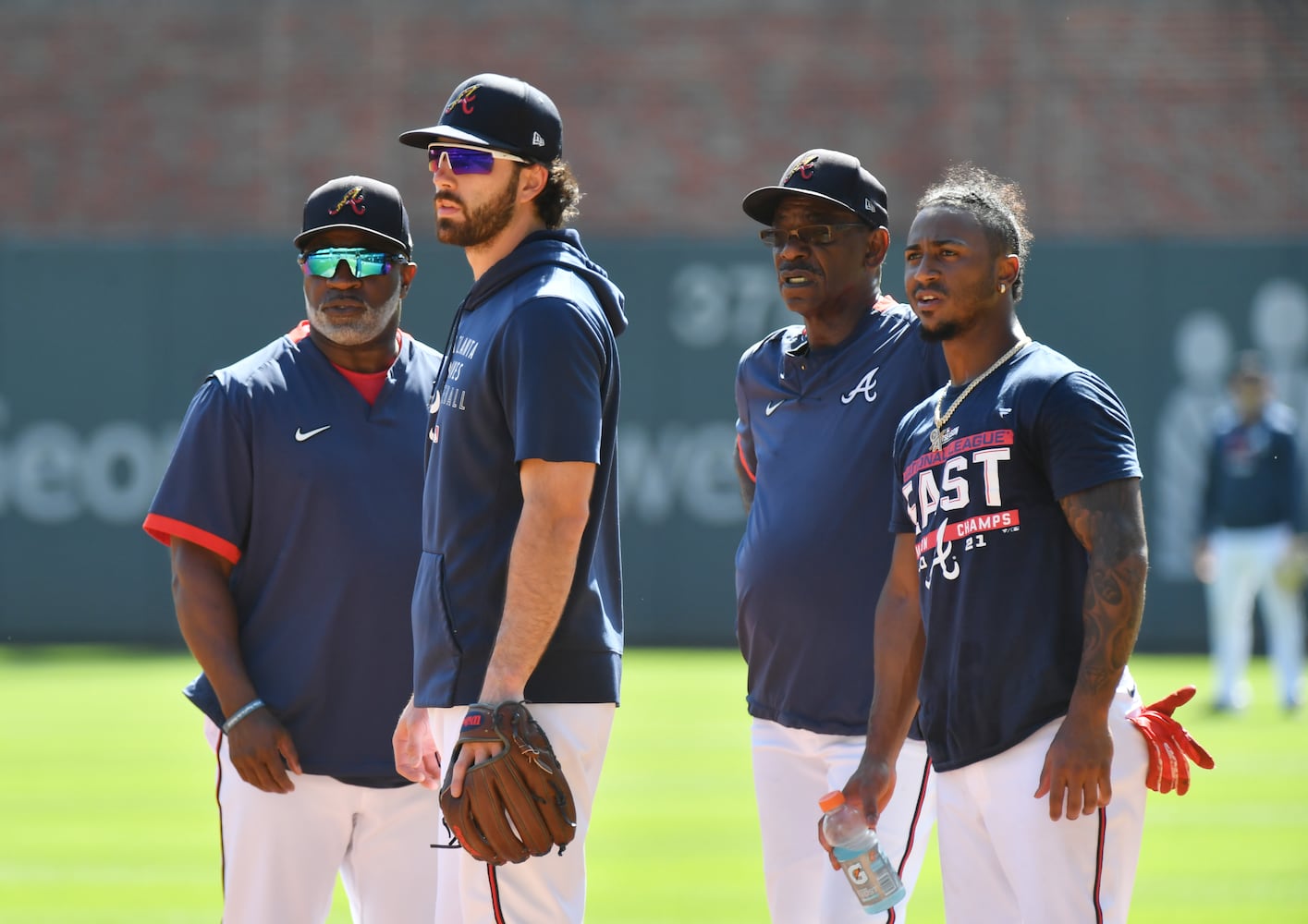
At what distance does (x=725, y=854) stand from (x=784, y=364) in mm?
3847

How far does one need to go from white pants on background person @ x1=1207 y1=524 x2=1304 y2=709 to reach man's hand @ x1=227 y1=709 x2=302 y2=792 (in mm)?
9702

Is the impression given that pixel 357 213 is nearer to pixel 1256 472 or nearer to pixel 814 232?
pixel 814 232

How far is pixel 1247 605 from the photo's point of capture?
13.6m

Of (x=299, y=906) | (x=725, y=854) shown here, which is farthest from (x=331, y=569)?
(x=725, y=854)

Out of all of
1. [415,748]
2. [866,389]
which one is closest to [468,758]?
[415,748]

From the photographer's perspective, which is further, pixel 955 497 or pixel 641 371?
pixel 641 371

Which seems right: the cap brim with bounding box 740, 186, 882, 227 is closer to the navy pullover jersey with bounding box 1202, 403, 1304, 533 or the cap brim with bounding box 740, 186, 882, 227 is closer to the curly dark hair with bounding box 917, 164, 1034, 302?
the curly dark hair with bounding box 917, 164, 1034, 302

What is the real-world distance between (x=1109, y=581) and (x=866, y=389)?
129cm

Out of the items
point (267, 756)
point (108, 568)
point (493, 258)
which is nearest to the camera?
point (493, 258)

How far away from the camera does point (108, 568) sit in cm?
1788

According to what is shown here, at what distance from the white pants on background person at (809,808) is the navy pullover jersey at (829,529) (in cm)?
7

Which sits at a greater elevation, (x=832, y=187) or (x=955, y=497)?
(x=832, y=187)

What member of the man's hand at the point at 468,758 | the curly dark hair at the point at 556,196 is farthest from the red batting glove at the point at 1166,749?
the curly dark hair at the point at 556,196

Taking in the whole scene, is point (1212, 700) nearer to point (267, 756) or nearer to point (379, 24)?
point (267, 756)
